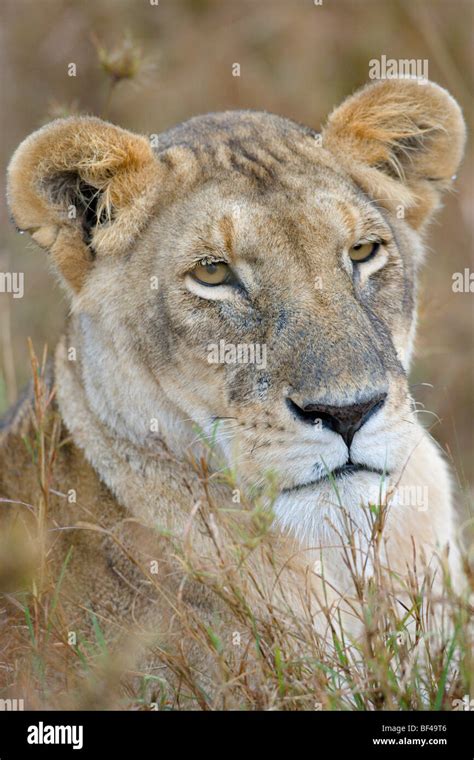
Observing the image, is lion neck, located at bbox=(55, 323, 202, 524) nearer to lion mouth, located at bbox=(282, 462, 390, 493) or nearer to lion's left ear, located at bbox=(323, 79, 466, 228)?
lion mouth, located at bbox=(282, 462, 390, 493)

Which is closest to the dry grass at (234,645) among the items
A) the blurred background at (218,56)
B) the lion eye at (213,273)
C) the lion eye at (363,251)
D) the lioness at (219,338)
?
the lioness at (219,338)

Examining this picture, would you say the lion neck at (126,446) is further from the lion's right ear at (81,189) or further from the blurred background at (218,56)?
the blurred background at (218,56)

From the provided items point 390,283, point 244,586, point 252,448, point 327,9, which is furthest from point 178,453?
point 327,9

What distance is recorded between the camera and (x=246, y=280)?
4016mm

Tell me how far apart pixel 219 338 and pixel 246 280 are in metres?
0.24

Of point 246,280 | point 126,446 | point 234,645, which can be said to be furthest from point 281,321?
point 234,645

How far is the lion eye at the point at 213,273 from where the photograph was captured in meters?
4.06

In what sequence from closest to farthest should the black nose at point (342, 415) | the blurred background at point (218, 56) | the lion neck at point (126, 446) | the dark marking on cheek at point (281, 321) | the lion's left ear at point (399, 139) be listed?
the black nose at point (342, 415)
the dark marking on cheek at point (281, 321)
the lion neck at point (126, 446)
the lion's left ear at point (399, 139)
the blurred background at point (218, 56)

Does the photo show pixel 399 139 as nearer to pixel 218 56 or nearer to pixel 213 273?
pixel 213 273

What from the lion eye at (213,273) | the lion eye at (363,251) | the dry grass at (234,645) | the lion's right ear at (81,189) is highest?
the lion's right ear at (81,189)

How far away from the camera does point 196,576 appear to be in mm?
3445

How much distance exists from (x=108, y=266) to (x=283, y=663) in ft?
5.62

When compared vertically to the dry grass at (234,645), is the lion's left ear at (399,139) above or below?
above

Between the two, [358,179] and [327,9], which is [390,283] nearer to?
[358,179]
